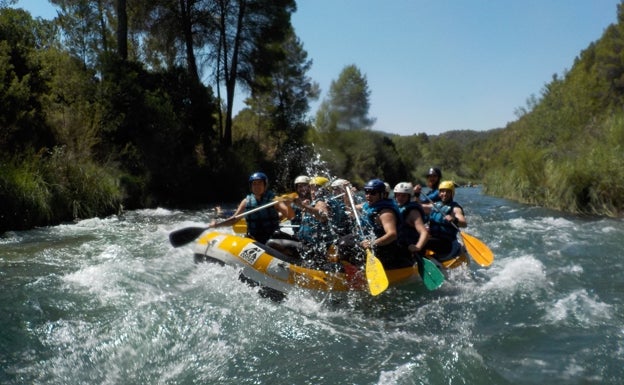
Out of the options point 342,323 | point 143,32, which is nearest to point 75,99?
point 143,32

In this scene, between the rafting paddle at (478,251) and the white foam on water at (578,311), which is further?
the rafting paddle at (478,251)

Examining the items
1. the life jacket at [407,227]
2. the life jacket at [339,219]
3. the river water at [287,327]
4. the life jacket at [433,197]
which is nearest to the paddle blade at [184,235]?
the river water at [287,327]

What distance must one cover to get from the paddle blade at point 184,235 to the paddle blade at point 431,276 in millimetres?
3027

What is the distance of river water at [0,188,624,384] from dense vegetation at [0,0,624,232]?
446 cm

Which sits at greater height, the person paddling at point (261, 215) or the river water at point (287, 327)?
the person paddling at point (261, 215)

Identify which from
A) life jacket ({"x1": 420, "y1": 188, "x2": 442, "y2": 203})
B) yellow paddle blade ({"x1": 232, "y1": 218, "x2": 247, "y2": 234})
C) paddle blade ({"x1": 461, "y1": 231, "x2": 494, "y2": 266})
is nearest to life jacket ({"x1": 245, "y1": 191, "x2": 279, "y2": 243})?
yellow paddle blade ({"x1": 232, "y1": 218, "x2": 247, "y2": 234})

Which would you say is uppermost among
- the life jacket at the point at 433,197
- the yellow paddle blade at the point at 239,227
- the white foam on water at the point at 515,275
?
the life jacket at the point at 433,197

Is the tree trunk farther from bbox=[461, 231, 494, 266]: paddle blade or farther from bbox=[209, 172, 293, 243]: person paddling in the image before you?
bbox=[461, 231, 494, 266]: paddle blade

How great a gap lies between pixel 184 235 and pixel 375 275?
9.54 feet

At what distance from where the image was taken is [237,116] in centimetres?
3062

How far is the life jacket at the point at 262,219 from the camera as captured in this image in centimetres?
709

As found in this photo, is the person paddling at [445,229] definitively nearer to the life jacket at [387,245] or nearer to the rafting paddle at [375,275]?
the life jacket at [387,245]

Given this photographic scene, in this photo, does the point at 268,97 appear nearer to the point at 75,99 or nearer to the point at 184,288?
the point at 75,99

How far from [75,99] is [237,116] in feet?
51.8
